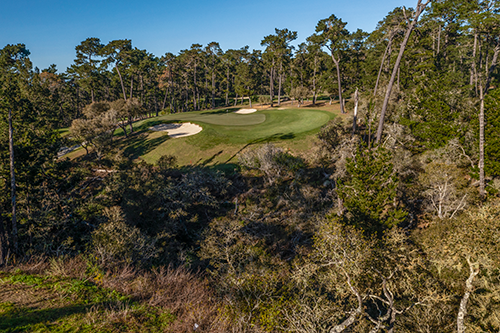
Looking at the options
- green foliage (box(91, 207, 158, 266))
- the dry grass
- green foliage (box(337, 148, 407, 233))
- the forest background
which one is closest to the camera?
the dry grass

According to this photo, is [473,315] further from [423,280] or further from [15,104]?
[15,104]

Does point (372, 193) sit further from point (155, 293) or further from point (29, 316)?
point (29, 316)

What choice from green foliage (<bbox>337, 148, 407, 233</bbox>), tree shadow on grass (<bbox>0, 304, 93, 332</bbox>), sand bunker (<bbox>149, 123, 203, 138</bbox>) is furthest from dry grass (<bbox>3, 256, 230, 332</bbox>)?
sand bunker (<bbox>149, 123, 203, 138</bbox>)

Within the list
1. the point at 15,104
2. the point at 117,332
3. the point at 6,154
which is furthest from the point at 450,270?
the point at 6,154

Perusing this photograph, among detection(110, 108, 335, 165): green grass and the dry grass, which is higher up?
detection(110, 108, 335, 165): green grass

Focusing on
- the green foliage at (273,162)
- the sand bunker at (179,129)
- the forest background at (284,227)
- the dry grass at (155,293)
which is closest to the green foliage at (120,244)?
the forest background at (284,227)

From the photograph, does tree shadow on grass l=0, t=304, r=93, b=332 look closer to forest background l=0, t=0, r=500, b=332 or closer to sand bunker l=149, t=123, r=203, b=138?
forest background l=0, t=0, r=500, b=332
